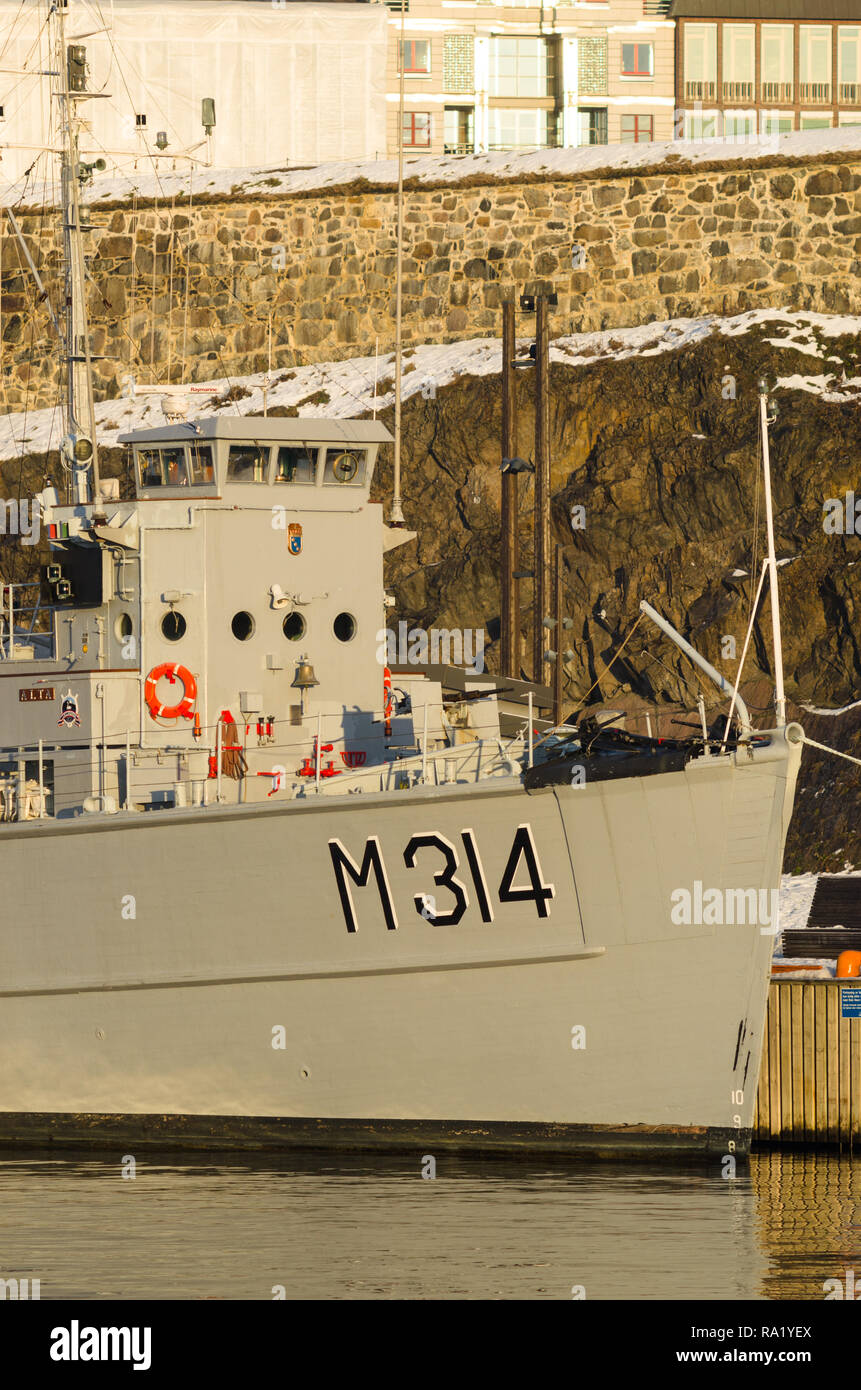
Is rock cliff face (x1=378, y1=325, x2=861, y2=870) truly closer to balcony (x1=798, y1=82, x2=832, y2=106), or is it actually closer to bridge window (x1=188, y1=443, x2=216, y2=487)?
bridge window (x1=188, y1=443, x2=216, y2=487)

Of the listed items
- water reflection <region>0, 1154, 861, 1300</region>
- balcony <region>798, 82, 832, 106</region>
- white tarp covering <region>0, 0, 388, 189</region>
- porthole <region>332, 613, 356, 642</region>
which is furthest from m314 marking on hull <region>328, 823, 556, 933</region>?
balcony <region>798, 82, 832, 106</region>

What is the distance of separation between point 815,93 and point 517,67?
10.3m

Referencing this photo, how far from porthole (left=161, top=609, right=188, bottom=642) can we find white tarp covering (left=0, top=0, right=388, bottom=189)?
4199 cm

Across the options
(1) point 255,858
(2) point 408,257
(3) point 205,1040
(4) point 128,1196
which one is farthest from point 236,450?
(2) point 408,257

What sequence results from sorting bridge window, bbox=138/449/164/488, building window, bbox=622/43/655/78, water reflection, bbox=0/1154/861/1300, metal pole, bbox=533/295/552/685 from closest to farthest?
water reflection, bbox=0/1154/861/1300
bridge window, bbox=138/449/164/488
metal pole, bbox=533/295/552/685
building window, bbox=622/43/655/78

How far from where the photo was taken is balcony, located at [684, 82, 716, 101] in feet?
252

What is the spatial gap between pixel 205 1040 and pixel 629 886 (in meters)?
5.64

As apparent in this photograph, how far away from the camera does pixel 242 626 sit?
2923 cm

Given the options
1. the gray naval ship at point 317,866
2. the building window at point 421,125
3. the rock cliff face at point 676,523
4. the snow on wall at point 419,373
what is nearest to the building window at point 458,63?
the building window at point 421,125

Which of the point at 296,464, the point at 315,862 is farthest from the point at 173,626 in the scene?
the point at 315,862

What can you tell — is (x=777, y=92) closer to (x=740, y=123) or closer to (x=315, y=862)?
(x=740, y=123)

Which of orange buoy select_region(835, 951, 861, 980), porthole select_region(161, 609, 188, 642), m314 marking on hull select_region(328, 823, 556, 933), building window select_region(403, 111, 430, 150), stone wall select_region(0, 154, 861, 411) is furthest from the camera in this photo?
building window select_region(403, 111, 430, 150)

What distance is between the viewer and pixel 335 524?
2998 cm
